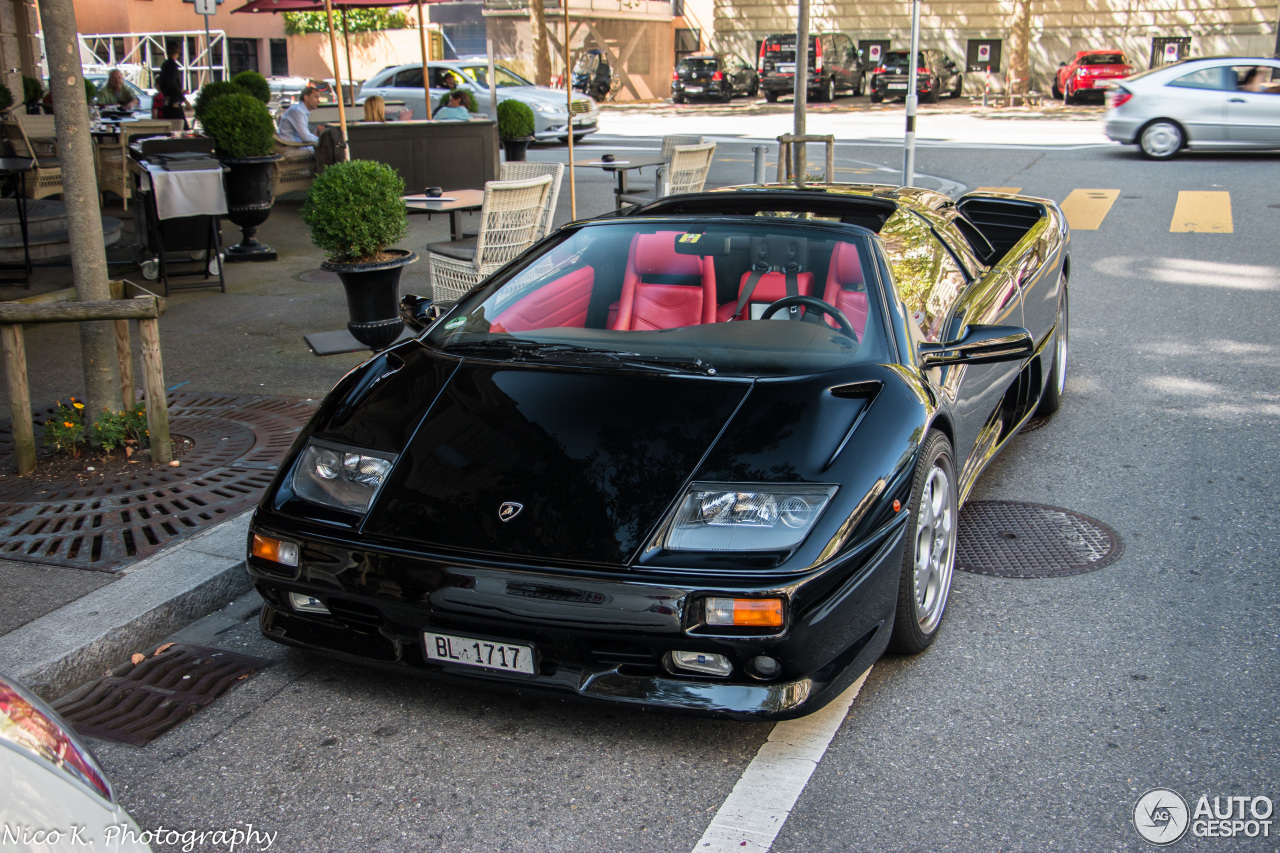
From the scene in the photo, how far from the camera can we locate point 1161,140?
17.3 metres

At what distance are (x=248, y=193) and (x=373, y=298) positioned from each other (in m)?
3.87

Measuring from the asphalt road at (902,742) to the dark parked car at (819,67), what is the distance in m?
34.6

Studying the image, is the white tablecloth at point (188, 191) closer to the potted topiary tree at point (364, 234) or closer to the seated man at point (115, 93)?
the potted topiary tree at point (364, 234)

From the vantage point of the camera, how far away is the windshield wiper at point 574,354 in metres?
3.53

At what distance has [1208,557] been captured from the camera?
4254 millimetres

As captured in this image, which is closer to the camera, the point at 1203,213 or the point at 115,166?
the point at 115,166

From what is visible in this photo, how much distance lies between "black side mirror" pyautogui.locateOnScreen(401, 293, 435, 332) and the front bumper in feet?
4.71

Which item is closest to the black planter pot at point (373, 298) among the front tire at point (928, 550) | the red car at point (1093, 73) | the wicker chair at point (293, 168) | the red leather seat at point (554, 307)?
the red leather seat at point (554, 307)

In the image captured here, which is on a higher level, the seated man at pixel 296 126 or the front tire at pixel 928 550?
the seated man at pixel 296 126

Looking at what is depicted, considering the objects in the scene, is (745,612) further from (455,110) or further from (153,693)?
(455,110)

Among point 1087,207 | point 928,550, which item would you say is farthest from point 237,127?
point 1087,207

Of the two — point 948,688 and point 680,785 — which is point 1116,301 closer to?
point 948,688

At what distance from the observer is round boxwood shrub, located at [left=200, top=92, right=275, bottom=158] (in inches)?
386

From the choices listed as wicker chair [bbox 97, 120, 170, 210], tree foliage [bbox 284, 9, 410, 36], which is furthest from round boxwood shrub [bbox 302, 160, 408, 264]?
tree foliage [bbox 284, 9, 410, 36]
